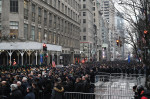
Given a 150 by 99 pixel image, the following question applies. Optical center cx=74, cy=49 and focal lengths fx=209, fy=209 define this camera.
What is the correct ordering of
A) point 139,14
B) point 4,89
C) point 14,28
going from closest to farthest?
point 4,89
point 139,14
point 14,28

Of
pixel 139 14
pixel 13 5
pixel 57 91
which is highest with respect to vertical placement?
pixel 13 5

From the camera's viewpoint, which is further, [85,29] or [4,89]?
[85,29]

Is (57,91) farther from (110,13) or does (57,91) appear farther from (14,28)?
(14,28)

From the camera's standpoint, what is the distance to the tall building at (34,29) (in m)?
35.3

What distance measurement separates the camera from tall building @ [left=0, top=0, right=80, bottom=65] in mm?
35344

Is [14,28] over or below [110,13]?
over

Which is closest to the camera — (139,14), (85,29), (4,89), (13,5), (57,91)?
(57,91)

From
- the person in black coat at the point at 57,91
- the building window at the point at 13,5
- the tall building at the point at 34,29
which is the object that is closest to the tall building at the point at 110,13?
the person in black coat at the point at 57,91

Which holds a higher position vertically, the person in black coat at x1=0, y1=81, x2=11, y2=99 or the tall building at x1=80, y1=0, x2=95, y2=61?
the tall building at x1=80, y1=0, x2=95, y2=61

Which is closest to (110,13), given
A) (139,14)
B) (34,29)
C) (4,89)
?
(139,14)

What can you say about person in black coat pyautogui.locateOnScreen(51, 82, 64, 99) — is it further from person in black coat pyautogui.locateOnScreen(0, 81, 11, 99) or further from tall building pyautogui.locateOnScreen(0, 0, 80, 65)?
tall building pyautogui.locateOnScreen(0, 0, 80, 65)

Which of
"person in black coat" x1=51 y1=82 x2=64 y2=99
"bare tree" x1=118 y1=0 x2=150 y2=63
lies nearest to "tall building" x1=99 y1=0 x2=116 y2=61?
"bare tree" x1=118 y1=0 x2=150 y2=63

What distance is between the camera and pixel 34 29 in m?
43.8

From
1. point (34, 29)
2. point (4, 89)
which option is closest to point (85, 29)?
point (34, 29)
